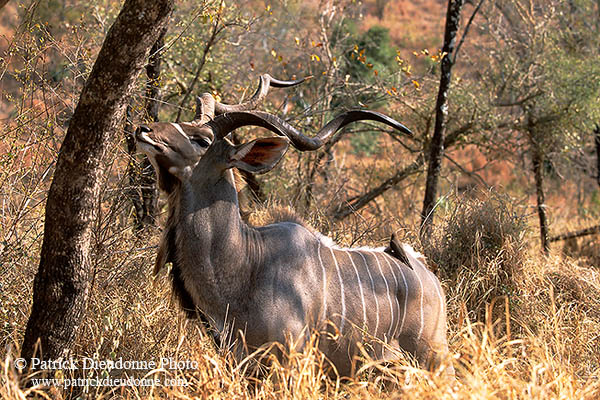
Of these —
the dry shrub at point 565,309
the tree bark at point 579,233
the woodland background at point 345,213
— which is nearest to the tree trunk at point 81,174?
the woodland background at point 345,213

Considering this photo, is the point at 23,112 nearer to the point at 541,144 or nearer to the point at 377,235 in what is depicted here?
the point at 377,235

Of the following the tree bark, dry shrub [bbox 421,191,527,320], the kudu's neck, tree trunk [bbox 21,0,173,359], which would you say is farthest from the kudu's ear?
→ the tree bark

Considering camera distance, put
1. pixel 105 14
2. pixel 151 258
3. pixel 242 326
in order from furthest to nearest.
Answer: pixel 105 14 < pixel 151 258 < pixel 242 326

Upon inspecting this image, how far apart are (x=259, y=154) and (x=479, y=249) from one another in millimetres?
2452

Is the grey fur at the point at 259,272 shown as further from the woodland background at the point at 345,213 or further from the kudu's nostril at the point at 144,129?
the woodland background at the point at 345,213

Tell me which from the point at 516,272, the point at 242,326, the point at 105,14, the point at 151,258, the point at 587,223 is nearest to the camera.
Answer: the point at 242,326

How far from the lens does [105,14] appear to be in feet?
26.4

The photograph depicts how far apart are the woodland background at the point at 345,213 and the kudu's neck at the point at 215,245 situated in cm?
25

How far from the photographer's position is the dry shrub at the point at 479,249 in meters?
5.02

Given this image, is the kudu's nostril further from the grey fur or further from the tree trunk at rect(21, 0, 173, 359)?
the tree trunk at rect(21, 0, 173, 359)

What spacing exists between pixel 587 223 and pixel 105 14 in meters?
6.76

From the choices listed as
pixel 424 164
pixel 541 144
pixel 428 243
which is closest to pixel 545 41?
pixel 541 144

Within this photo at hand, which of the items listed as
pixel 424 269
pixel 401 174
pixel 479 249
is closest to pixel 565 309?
pixel 479 249

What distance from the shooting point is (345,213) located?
662 cm
